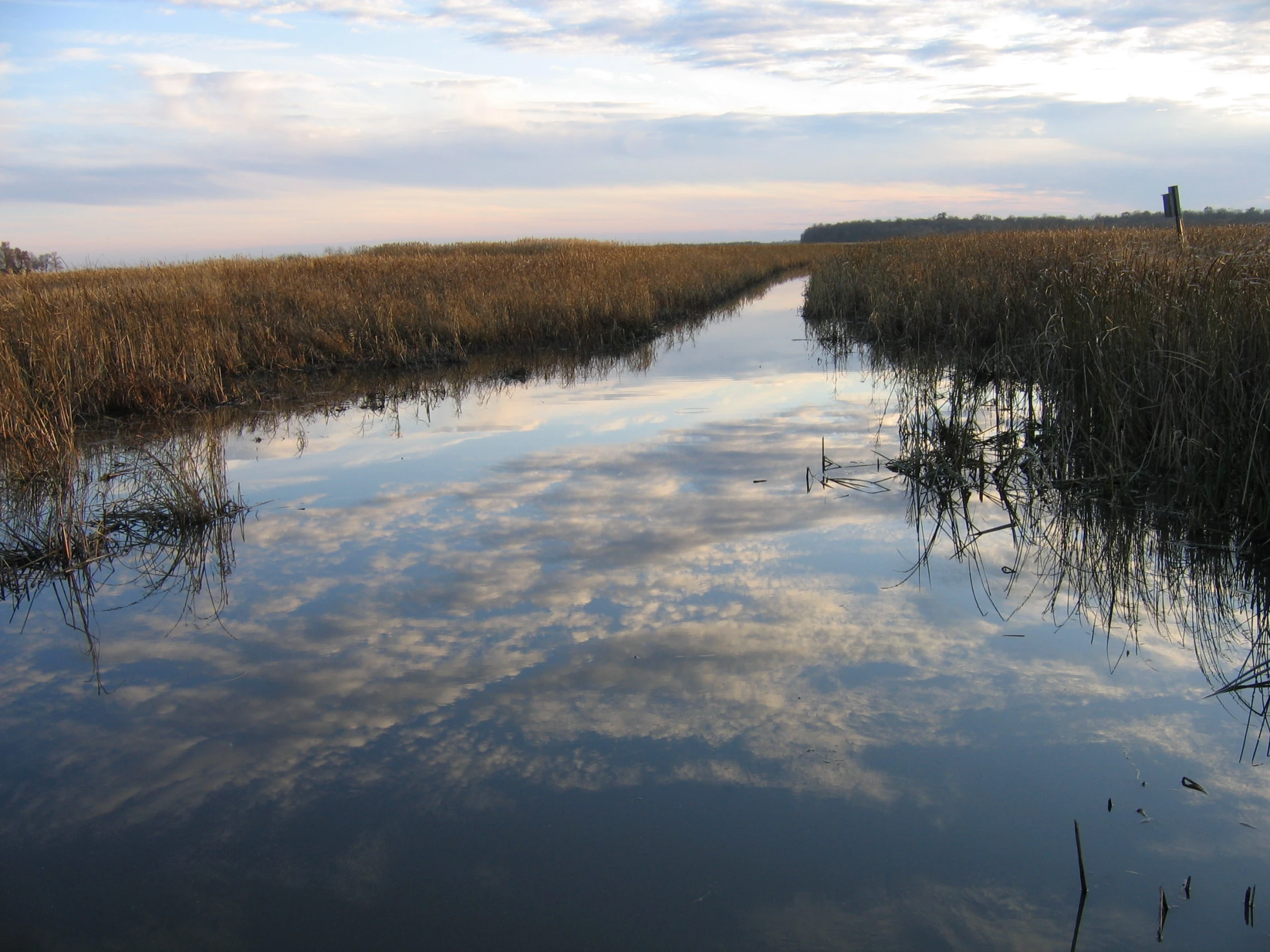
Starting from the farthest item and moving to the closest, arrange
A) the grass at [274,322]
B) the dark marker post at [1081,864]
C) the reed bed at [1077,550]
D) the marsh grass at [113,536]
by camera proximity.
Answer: the grass at [274,322] → the marsh grass at [113,536] → the reed bed at [1077,550] → the dark marker post at [1081,864]

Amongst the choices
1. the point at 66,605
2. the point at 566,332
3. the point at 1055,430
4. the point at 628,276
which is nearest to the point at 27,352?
the point at 66,605

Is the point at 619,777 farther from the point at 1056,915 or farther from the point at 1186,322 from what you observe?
the point at 1186,322

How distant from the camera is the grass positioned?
6.67 metres

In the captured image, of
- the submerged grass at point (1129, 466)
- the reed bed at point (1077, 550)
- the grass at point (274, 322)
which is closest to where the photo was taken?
the reed bed at point (1077, 550)

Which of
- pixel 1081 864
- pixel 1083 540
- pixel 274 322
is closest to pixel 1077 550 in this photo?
pixel 1083 540

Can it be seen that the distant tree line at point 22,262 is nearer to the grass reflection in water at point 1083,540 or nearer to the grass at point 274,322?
the grass at point 274,322

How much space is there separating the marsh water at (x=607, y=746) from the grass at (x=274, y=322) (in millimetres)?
2431

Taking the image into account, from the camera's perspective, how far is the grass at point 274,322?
6.67 metres

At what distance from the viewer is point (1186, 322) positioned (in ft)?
14.7

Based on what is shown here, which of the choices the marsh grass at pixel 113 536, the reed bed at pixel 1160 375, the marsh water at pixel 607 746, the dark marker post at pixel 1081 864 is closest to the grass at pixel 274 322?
the marsh grass at pixel 113 536

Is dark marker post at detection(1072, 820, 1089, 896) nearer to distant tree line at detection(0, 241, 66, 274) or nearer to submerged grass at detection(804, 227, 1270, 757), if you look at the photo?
submerged grass at detection(804, 227, 1270, 757)

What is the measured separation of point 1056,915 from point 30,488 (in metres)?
5.01

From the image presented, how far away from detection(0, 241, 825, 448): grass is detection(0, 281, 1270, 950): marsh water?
2431 millimetres

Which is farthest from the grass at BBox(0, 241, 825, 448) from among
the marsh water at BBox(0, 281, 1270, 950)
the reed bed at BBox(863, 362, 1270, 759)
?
the reed bed at BBox(863, 362, 1270, 759)
